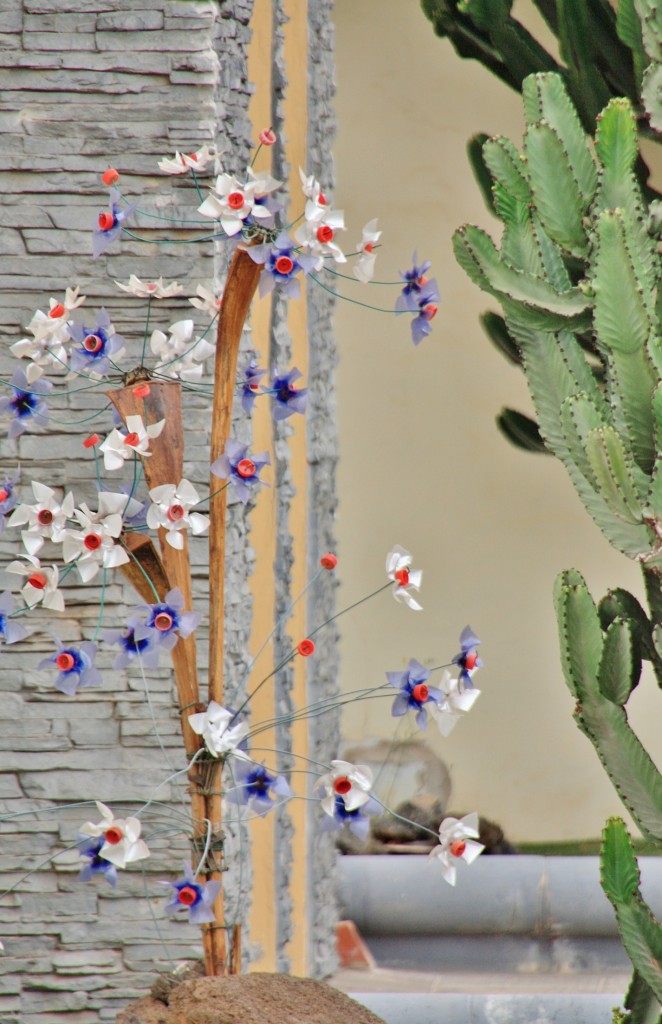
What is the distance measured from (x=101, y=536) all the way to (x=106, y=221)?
41 centimetres

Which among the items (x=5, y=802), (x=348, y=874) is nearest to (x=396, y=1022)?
(x=348, y=874)

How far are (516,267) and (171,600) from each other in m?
1.08

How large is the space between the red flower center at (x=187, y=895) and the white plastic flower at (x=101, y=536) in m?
0.41

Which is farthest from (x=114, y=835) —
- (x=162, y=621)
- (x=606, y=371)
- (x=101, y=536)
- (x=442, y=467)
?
(x=442, y=467)

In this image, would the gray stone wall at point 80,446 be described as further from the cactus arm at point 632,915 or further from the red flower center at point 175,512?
the cactus arm at point 632,915

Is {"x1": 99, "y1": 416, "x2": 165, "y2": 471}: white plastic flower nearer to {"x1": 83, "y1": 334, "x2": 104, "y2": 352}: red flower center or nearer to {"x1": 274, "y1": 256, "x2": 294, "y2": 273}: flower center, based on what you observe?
{"x1": 83, "y1": 334, "x2": 104, "y2": 352}: red flower center

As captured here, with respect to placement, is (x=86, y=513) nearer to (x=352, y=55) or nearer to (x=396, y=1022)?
(x=396, y=1022)

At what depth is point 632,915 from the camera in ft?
7.09

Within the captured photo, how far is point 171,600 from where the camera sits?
Answer: 1597 mm

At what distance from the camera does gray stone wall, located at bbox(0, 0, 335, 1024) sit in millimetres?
2176

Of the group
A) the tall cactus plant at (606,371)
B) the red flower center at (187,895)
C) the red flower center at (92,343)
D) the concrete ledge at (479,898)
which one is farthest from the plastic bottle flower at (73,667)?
the concrete ledge at (479,898)

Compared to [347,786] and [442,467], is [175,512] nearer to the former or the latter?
[347,786]

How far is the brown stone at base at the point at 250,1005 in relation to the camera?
1646mm

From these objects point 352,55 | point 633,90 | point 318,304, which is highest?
point 352,55
